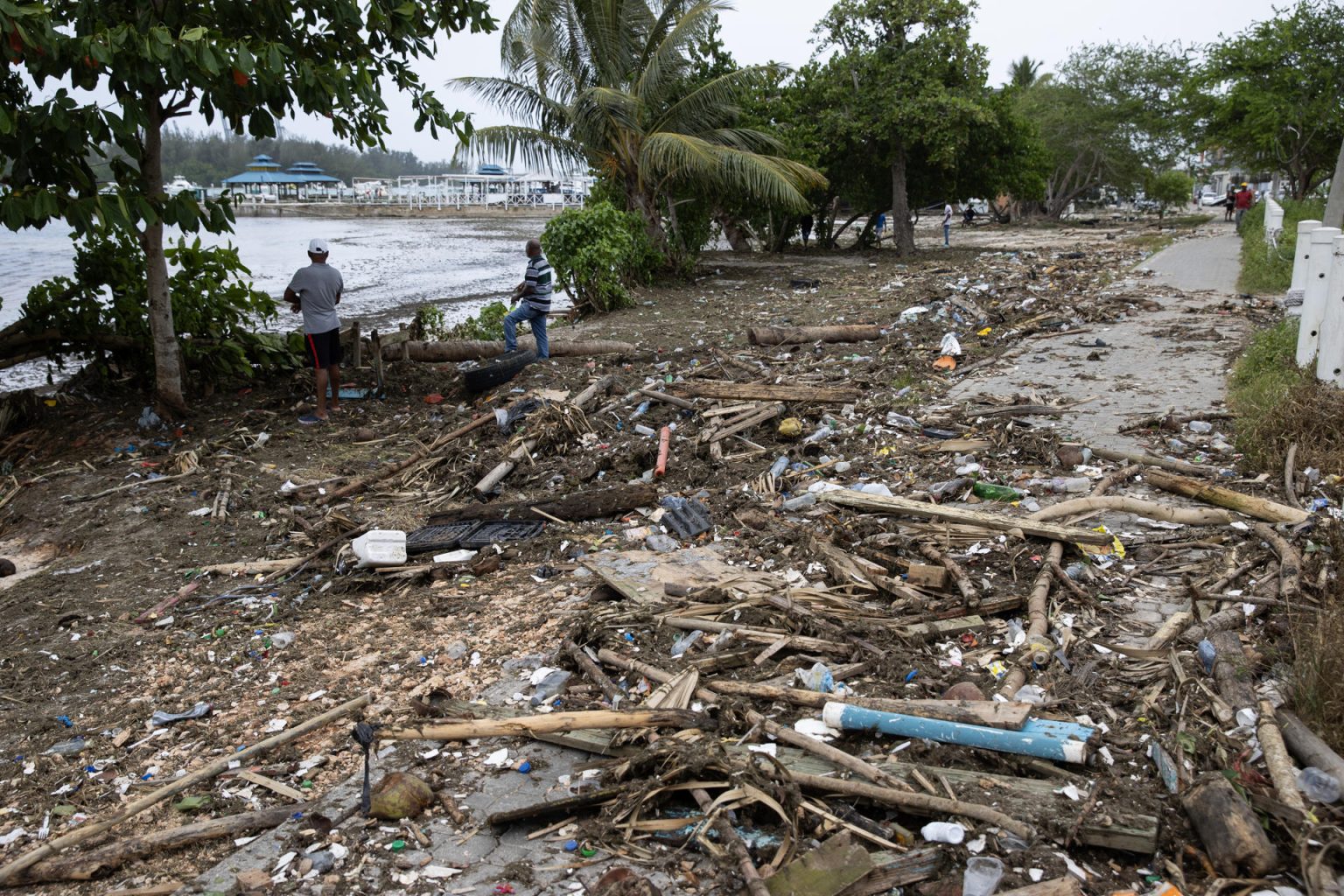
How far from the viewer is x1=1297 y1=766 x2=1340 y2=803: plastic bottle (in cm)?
283

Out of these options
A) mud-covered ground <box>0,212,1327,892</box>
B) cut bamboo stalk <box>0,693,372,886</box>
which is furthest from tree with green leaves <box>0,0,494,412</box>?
cut bamboo stalk <box>0,693,372,886</box>

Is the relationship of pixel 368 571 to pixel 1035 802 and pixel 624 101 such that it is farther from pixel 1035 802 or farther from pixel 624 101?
pixel 624 101

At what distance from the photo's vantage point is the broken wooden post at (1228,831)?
2.67 metres

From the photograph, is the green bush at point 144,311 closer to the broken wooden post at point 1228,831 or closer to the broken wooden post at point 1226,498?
the broken wooden post at point 1226,498

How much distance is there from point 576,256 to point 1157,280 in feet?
32.8

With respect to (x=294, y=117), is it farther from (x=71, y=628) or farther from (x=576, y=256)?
(x=576, y=256)

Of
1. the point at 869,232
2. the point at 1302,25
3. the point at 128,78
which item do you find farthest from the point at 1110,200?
the point at 128,78

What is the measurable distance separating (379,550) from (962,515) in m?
3.58

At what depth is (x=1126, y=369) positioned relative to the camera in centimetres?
927

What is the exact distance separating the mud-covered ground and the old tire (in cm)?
19

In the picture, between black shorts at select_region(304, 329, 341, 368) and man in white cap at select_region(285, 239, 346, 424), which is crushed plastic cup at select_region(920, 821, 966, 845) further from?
black shorts at select_region(304, 329, 341, 368)

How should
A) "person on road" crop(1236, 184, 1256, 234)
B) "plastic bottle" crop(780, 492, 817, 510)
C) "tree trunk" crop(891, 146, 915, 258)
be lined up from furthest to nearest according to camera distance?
"person on road" crop(1236, 184, 1256, 234) → "tree trunk" crop(891, 146, 915, 258) → "plastic bottle" crop(780, 492, 817, 510)

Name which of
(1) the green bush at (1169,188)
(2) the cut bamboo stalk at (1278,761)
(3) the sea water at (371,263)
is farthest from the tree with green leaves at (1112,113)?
(2) the cut bamboo stalk at (1278,761)

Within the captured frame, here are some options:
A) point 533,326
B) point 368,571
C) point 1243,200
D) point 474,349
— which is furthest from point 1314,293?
point 1243,200
